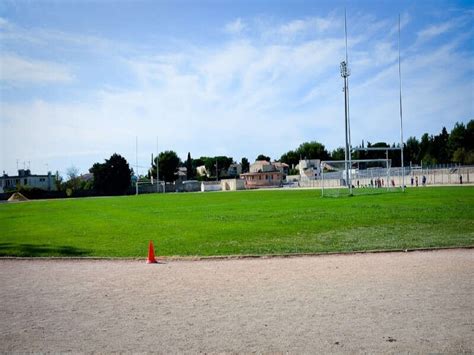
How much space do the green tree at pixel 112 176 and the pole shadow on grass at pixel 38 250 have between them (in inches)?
3927

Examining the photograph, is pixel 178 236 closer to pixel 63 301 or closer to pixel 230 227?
pixel 230 227

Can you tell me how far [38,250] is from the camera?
46.8 feet

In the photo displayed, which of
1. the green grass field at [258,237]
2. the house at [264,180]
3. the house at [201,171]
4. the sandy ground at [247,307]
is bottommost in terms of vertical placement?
the green grass field at [258,237]

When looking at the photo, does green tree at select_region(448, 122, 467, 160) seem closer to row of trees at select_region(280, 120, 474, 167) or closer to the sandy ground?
row of trees at select_region(280, 120, 474, 167)

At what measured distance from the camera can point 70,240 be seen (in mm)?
16719

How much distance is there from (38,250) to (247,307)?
1026 cm

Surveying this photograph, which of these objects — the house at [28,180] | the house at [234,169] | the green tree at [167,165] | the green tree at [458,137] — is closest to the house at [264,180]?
the green tree at [167,165]

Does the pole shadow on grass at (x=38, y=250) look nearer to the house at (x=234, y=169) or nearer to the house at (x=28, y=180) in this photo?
the house at (x=28, y=180)

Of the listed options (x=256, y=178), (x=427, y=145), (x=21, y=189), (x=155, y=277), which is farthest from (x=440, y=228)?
(x=427, y=145)

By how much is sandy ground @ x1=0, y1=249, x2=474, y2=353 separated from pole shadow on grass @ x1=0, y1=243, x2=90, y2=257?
2.66 m

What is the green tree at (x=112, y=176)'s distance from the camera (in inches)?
4402

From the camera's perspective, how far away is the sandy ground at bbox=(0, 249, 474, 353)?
5.39 metres

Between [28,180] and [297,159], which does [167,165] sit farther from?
[297,159]

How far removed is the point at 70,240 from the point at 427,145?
139 metres
